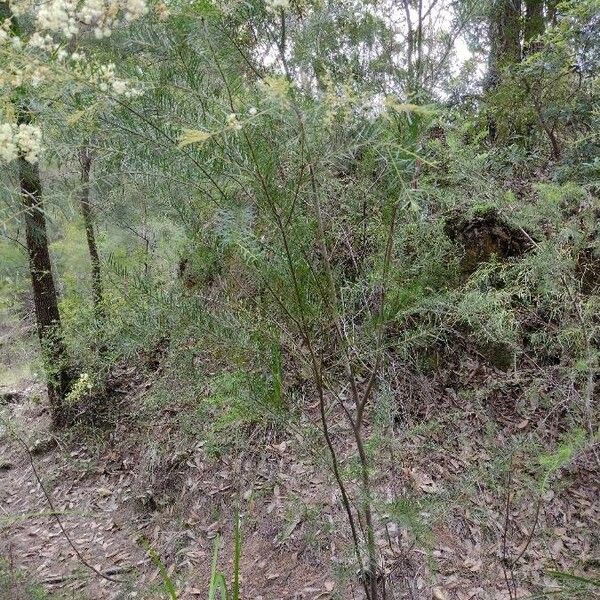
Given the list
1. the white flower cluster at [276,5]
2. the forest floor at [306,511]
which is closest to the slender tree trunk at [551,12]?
the forest floor at [306,511]

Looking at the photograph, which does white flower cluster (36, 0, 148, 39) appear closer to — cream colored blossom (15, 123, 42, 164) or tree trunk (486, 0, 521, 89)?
cream colored blossom (15, 123, 42, 164)

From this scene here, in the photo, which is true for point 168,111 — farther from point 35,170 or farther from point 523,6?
point 523,6

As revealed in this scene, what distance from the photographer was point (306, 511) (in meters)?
1.80

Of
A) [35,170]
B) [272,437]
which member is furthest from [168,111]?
[35,170]

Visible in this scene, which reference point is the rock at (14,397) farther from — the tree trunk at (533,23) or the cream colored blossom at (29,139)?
the tree trunk at (533,23)

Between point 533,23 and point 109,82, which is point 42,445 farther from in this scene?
point 533,23

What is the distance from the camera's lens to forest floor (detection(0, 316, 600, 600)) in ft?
7.64

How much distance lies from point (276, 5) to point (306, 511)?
5.53 feet

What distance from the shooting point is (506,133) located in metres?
4.91

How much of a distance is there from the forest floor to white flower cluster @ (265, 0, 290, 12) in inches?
50.6

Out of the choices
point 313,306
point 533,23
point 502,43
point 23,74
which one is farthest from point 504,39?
point 23,74

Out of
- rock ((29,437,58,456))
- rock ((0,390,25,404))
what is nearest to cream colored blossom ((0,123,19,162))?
rock ((29,437,58,456))

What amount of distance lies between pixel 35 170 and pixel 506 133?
4.82m

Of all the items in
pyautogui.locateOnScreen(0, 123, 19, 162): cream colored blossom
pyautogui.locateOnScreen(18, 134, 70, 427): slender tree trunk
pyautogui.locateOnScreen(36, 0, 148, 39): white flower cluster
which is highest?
pyautogui.locateOnScreen(36, 0, 148, 39): white flower cluster
